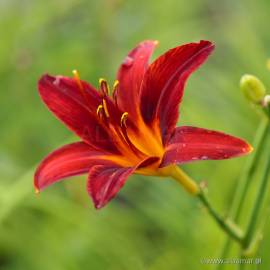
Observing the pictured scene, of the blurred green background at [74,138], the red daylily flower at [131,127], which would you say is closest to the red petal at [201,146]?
the red daylily flower at [131,127]

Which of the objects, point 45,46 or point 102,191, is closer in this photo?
point 102,191

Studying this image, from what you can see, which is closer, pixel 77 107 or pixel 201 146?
pixel 201 146

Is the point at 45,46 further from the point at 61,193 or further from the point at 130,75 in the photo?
the point at 130,75

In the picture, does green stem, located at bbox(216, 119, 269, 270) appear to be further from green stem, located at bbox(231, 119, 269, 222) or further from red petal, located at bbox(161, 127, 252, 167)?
red petal, located at bbox(161, 127, 252, 167)

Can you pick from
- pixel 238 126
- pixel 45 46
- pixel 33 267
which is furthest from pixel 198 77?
pixel 33 267

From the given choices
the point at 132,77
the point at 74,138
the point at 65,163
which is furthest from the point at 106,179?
the point at 74,138

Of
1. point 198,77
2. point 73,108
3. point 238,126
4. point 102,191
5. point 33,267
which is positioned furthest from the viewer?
point 198,77

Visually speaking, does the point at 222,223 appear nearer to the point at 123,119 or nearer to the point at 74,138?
the point at 123,119
